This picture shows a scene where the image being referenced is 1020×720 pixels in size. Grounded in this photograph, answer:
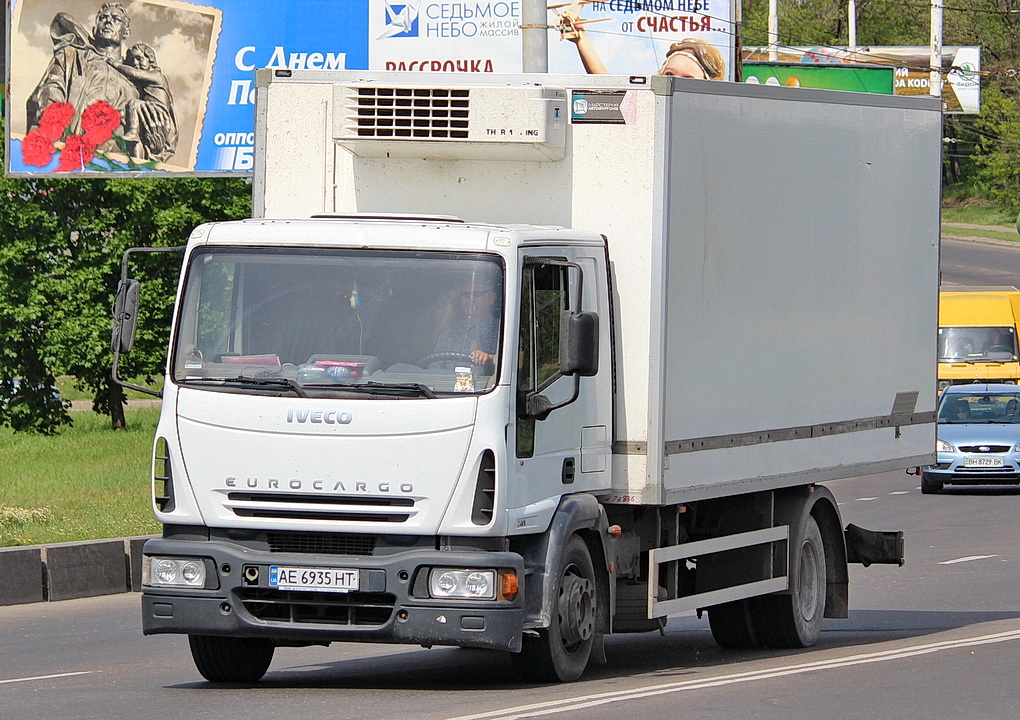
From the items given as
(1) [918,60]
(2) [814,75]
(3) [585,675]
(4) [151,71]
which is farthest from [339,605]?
(1) [918,60]

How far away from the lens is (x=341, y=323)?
9.52 metres

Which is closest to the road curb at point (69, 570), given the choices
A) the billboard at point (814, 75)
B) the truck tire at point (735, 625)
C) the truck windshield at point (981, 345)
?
the truck tire at point (735, 625)

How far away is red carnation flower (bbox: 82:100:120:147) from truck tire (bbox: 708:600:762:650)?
634 inches

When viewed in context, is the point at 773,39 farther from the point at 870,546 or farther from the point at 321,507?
the point at 321,507

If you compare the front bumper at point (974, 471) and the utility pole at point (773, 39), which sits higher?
the utility pole at point (773, 39)

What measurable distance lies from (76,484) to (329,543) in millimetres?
13981

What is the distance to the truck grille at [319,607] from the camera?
9406 millimetres

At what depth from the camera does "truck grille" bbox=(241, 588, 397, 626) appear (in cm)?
941

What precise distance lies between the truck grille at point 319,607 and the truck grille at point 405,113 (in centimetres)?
262

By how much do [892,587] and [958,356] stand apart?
19.8 meters

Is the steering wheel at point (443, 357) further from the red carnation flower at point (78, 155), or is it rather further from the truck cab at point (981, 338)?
the truck cab at point (981, 338)

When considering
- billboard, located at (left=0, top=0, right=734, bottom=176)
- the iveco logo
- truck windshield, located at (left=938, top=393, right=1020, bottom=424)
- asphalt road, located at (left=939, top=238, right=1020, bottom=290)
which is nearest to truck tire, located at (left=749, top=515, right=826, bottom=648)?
the iveco logo

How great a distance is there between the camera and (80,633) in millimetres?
13172

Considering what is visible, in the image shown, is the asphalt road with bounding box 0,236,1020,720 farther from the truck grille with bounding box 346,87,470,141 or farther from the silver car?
the silver car
